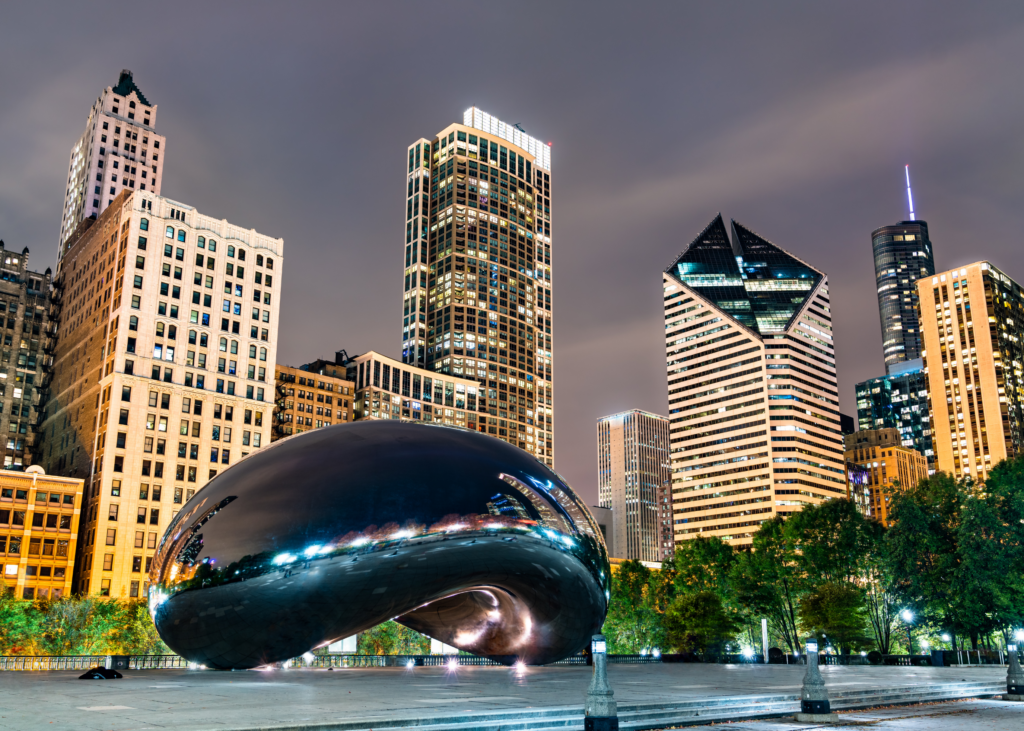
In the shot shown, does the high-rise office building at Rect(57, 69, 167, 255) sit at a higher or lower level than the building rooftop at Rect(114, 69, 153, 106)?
lower

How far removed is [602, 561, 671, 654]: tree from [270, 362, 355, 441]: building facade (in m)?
89.3

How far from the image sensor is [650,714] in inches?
691

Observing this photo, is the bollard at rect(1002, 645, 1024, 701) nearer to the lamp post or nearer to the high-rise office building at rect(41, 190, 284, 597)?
the lamp post

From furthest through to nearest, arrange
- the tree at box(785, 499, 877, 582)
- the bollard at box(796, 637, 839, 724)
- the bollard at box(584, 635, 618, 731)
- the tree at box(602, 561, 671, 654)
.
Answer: the tree at box(602, 561, 671, 654) < the tree at box(785, 499, 877, 582) < the bollard at box(796, 637, 839, 724) < the bollard at box(584, 635, 618, 731)

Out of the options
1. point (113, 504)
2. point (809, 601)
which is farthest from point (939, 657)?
point (113, 504)

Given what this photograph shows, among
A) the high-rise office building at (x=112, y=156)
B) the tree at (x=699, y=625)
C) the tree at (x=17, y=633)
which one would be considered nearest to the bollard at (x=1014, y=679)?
the tree at (x=699, y=625)

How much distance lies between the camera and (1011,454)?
196 m

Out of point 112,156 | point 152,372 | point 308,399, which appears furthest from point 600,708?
point 112,156

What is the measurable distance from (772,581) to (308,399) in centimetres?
11986

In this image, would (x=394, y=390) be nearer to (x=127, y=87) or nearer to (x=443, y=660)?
(x=127, y=87)

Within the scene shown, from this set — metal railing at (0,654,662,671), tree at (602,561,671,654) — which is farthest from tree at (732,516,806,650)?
metal railing at (0,654,662,671)

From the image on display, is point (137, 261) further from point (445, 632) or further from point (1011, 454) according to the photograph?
point (1011, 454)

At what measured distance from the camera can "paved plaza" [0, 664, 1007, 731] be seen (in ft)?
44.5

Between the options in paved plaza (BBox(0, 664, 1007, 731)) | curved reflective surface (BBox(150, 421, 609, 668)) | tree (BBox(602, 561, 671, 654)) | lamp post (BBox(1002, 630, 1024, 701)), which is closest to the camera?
paved plaza (BBox(0, 664, 1007, 731))
